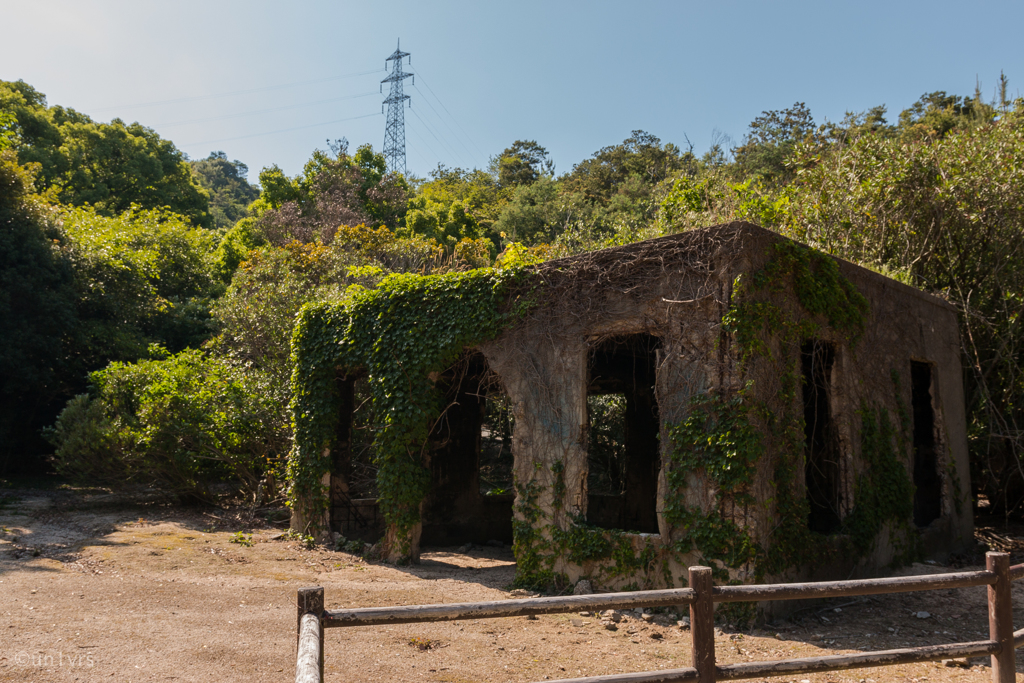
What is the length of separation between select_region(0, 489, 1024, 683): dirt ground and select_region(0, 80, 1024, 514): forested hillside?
3.42 metres

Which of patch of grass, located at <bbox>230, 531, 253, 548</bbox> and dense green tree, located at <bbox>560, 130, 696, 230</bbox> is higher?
dense green tree, located at <bbox>560, 130, 696, 230</bbox>

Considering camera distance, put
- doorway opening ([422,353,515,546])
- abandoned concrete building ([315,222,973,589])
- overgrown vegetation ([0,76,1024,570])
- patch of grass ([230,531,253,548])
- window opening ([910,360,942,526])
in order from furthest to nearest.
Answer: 1. doorway opening ([422,353,515,546])
2. patch of grass ([230,531,253,548])
3. window opening ([910,360,942,526])
4. overgrown vegetation ([0,76,1024,570])
5. abandoned concrete building ([315,222,973,589])

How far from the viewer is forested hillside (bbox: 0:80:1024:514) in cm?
1260

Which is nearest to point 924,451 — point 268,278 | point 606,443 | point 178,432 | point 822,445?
point 822,445

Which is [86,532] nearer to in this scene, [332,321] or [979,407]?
[332,321]

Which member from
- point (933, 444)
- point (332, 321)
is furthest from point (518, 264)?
point (933, 444)

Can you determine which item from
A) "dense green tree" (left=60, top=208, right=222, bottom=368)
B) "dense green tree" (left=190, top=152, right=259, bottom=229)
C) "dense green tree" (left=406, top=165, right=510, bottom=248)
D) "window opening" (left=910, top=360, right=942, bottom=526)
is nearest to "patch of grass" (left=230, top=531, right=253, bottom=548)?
"dense green tree" (left=60, top=208, right=222, bottom=368)

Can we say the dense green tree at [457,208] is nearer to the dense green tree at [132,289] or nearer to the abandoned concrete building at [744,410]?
the dense green tree at [132,289]

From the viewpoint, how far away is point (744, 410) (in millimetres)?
6707

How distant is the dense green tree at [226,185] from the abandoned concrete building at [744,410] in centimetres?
4708

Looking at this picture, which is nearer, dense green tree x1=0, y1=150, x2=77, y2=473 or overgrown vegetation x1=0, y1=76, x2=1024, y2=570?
overgrown vegetation x1=0, y1=76, x2=1024, y2=570

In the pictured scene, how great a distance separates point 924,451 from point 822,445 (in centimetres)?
208

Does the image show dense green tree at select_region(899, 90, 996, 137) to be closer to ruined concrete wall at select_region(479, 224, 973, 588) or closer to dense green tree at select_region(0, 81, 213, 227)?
ruined concrete wall at select_region(479, 224, 973, 588)

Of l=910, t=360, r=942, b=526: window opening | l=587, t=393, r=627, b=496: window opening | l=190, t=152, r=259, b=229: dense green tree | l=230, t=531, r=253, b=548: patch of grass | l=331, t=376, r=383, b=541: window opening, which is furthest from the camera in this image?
l=190, t=152, r=259, b=229: dense green tree
